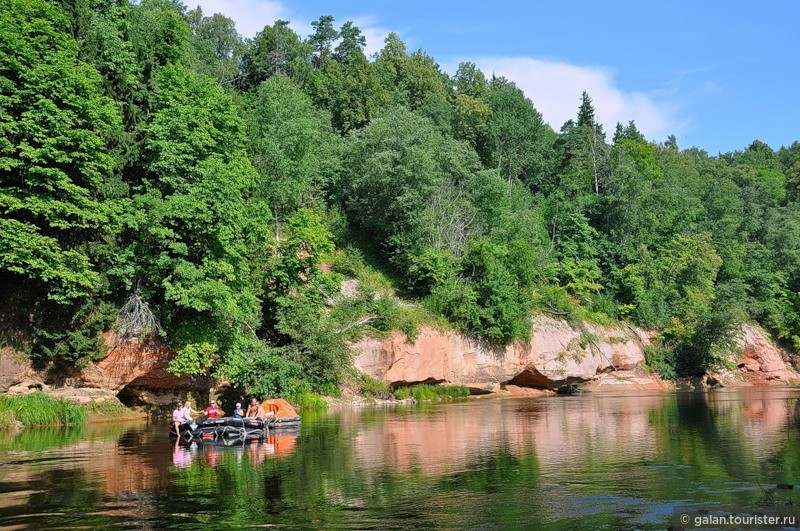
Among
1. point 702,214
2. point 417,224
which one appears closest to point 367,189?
point 417,224

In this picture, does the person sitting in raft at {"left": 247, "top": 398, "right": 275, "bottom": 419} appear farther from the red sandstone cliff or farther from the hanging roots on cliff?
the red sandstone cliff

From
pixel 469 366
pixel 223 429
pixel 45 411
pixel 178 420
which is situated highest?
pixel 469 366

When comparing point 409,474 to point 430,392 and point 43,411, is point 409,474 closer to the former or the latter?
point 43,411

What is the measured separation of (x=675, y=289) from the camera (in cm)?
7600

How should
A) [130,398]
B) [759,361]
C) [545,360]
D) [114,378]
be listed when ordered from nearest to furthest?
1. [114,378]
2. [130,398]
3. [545,360]
4. [759,361]

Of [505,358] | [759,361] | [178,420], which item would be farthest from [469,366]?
[759,361]

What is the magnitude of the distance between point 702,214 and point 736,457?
Answer: 240 ft

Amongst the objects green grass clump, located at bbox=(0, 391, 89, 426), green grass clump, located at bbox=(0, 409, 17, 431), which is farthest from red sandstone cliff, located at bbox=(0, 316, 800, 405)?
green grass clump, located at bbox=(0, 409, 17, 431)

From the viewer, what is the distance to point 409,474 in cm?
2030

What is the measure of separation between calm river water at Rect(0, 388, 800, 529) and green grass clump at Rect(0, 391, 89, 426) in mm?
1678

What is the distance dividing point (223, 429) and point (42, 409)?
33.4 feet

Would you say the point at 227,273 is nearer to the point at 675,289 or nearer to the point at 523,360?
the point at 523,360

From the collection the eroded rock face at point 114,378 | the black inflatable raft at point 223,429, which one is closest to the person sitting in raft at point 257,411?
the black inflatable raft at point 223,429

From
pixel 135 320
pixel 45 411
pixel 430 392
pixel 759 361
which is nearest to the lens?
pixel 45 411
